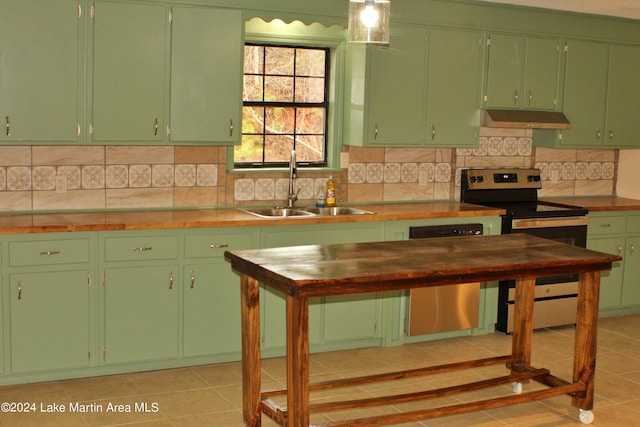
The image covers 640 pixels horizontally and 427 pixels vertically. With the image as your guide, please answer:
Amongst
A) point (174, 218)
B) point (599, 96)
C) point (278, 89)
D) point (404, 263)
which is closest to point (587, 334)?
point (404, 263)

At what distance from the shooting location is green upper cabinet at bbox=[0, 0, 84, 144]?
477 cm

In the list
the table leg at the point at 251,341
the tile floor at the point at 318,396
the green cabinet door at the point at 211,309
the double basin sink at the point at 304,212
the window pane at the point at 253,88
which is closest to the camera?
the table leg at the point at 251,341

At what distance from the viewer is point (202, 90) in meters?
5.32

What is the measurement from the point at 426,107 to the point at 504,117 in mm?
649

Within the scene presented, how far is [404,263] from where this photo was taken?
397cm

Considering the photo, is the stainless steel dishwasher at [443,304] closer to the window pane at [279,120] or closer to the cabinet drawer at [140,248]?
the window pane at [279,120]

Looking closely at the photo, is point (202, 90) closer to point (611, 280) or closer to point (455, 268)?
point (455, 268)

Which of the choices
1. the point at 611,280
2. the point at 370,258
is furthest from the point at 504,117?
the point at 370,258

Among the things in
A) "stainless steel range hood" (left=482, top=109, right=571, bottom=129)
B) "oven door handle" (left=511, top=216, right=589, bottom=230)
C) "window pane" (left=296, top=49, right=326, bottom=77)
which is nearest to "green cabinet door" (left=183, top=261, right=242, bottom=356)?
"window pane" (left=296, top=49, right=326, bottom=77)

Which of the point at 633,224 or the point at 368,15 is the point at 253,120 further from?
the point at 633,224

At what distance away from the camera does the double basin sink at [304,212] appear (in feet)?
18.8

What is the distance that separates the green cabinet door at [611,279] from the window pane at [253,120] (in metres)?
2.89

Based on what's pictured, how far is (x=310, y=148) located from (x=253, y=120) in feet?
1.71

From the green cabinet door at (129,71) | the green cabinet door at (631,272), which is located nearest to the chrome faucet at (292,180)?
the green cabinet door at (129,71)
